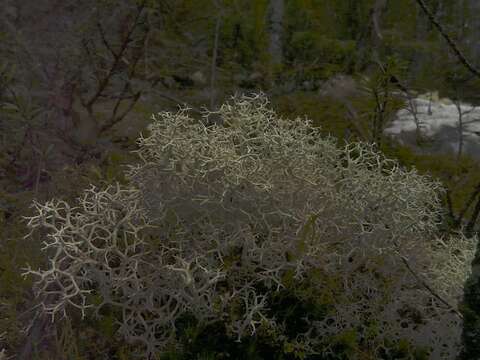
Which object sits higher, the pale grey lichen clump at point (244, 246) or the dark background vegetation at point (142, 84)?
the pale grey lichen clump at point (244, 246)

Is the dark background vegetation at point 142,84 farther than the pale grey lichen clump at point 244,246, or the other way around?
the dark background vegetation at point 142,84

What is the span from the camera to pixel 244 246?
1.01 metres

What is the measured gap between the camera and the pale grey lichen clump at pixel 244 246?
97 cm

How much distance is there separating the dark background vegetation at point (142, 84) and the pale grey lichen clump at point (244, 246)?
0.12 m

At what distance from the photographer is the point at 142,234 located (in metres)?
1.05

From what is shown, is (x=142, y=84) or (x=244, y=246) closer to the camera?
(x=244, y=246)

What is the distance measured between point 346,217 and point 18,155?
1.38m

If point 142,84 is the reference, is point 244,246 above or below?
above

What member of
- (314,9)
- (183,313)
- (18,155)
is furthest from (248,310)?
(314,9)

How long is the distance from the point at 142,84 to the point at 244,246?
188 cm

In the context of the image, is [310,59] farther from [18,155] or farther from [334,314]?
[334,314]

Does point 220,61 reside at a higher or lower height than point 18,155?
lower

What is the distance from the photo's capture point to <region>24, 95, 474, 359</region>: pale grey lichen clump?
97cm

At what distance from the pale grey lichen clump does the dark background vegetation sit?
12 cm
